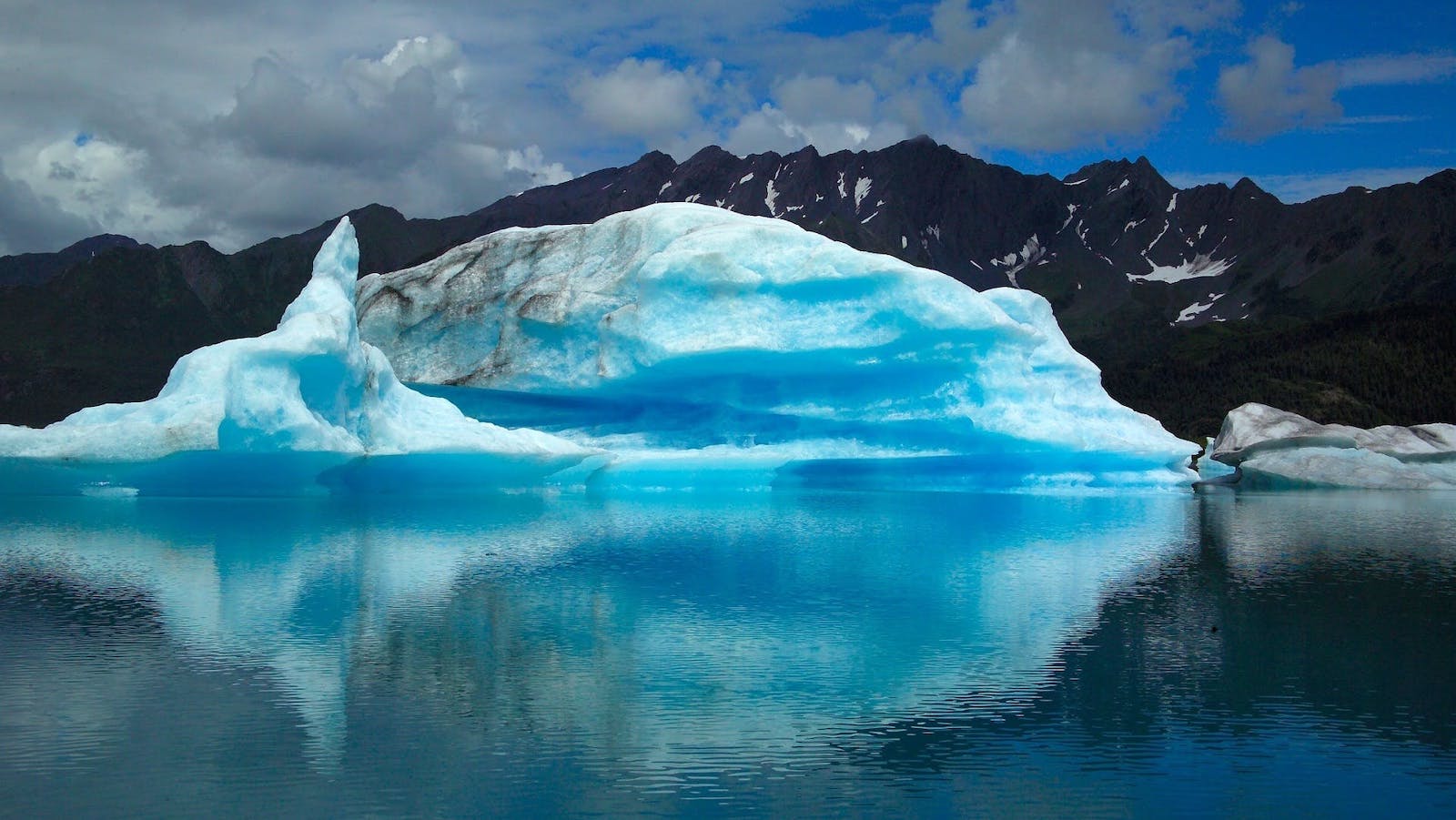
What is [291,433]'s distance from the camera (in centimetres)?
2638

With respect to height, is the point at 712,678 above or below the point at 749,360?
below

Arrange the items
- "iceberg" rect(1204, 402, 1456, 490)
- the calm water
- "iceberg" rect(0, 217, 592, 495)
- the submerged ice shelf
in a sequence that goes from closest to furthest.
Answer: the calm water → "iceberg" rect(0, 217, 592, 495) → the submerged ice shelf → "iceberg" rect(1204, 402, 1456, 490)

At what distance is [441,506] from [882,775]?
22.0m

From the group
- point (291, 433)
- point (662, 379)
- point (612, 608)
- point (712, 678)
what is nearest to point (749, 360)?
point (662, 379)

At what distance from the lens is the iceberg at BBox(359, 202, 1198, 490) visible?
32.3 m

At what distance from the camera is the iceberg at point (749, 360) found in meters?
32.3

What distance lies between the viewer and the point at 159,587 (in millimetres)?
15094

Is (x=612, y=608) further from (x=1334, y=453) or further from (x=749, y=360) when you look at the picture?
(x=1334, y=453)

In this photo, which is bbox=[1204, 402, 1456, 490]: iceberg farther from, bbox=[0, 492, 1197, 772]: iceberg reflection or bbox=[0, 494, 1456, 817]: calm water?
bbox=[0, 494, 1456, 817]: calm water

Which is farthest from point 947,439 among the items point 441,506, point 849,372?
point 441,506

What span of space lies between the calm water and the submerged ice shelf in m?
8.29

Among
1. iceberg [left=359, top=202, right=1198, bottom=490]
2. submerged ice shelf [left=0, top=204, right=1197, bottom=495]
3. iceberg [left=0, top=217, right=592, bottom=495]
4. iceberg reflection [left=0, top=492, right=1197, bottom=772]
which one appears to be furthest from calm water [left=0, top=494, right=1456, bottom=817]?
iceberg [left=359, top=202, right=1198, bottom=490]

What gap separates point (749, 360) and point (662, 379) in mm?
2921

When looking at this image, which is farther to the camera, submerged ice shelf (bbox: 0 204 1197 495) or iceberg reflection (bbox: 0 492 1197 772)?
submerged ice shelf (bbox: 0 204 1197 495)
